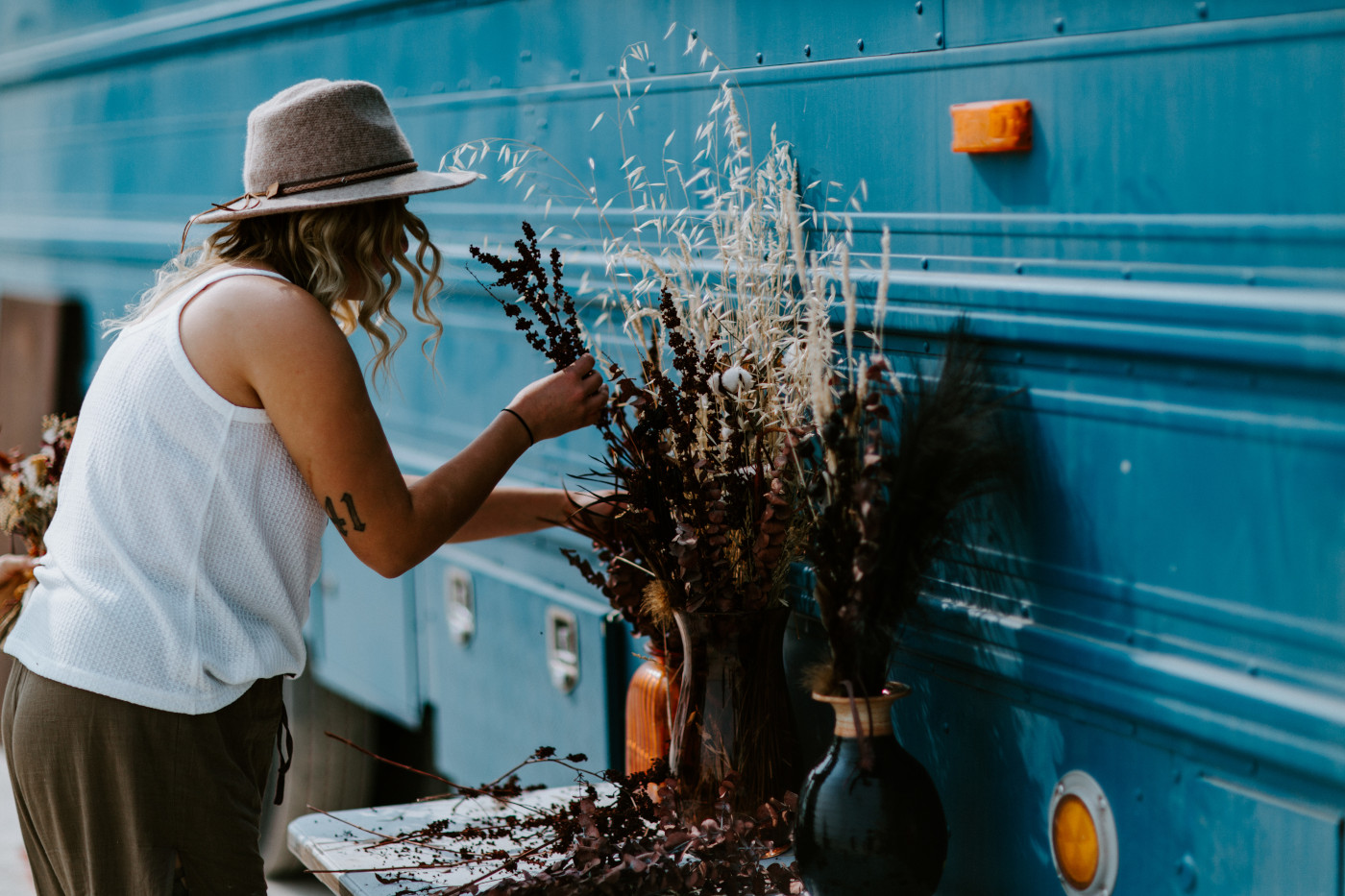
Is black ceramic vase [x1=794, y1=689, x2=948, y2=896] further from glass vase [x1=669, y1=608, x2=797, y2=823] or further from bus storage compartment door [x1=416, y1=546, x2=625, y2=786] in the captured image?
bus storage compartment door [x1=416, y1=546, x2=625, y2=786]

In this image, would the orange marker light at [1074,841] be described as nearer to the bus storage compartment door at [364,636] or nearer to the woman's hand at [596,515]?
the woman's hand at [596,515]

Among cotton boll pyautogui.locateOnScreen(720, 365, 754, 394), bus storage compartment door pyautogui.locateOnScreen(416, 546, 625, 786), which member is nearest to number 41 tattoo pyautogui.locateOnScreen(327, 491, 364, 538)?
cotton boll pyautogui.locateOnScreen(720, 365, 754, 394)

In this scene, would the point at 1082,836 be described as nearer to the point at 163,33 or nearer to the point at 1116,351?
the point at 1116,351

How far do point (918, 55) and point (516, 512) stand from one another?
99 centimetres

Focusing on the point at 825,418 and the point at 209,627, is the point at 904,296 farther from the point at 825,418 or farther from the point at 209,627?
the point at 209,627

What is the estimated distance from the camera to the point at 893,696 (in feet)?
5.63

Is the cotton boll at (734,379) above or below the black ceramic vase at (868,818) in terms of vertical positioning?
above

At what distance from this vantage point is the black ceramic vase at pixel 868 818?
1.63 meters

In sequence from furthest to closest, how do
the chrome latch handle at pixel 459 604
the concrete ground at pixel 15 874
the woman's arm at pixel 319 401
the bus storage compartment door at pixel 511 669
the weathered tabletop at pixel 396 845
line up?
the concrete ground at pixel 15 874 → the chrome latch handle at pixel 459 604 → the bus storage compartment door at pixel 511 669 → the weathered tabletop at pixel 396 845 → the woman's arm at pixel 319 401

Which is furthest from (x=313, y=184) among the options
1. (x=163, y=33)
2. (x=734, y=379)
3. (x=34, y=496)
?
(x=163, y=33)

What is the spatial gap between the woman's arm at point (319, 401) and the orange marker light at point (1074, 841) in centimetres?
90

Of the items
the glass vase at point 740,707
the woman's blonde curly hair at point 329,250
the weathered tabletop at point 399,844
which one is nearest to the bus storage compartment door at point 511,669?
the weathered tabletop at point 399,844

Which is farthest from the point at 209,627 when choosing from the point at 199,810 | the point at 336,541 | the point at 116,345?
the point at 336,541

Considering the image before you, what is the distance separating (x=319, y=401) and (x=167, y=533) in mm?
286
